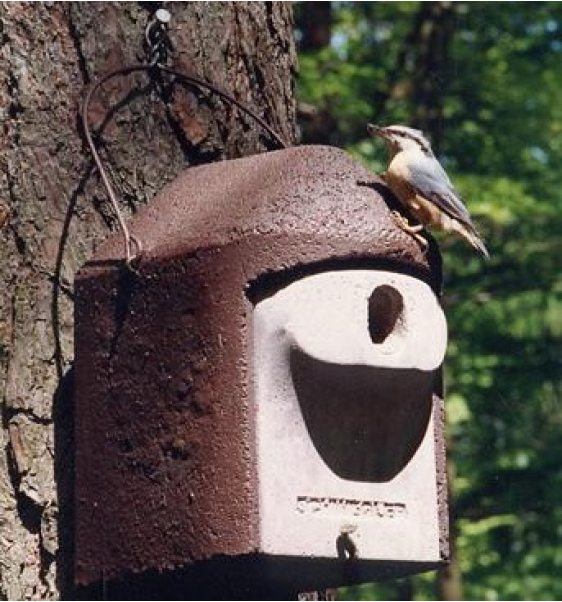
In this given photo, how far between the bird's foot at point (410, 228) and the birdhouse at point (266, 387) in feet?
0.05

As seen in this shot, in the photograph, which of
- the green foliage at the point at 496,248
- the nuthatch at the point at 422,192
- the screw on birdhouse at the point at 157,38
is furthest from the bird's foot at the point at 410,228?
the green foliage at the point at 496,248

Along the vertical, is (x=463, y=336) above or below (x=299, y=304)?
above

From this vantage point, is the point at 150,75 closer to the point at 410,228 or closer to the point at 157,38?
the point at 157,38

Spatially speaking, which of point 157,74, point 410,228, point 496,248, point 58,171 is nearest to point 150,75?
point 157,74

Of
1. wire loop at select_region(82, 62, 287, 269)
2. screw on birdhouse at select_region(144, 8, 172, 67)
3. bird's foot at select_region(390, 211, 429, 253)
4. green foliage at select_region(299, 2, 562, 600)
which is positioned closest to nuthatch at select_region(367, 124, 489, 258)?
bird's foot at select_region(390, 211, 429, 253)

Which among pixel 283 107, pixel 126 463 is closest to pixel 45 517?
pixel 126 463

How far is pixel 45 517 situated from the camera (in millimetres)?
3244

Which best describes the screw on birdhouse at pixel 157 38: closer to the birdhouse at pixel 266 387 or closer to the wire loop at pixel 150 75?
the wire loop at pixel 150 75

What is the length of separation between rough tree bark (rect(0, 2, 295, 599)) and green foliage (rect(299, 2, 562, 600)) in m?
4.80

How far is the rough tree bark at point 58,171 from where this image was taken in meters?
3.24

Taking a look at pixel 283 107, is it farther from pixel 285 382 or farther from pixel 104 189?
pixel 285 382

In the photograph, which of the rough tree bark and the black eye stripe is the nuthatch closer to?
the black eye stripe

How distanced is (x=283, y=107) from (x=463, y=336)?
5494 mm

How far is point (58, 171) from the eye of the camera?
338 cm
